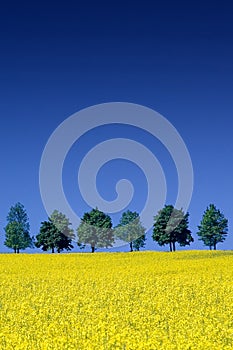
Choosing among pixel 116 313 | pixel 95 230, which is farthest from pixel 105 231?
pixel 116 313

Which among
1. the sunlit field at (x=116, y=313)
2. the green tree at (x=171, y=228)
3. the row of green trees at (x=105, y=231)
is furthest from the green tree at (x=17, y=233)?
the sunlit field at (x=116, y=313)

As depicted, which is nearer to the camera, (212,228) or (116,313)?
(116,313)

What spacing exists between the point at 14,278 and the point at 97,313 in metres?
14.0

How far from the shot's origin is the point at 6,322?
50.3 ft

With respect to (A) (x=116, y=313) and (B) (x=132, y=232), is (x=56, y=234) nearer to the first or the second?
(B) (x=132, y=232)

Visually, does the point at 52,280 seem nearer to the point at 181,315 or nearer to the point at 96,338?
the point at 181,315

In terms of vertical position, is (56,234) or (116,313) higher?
(56,234)

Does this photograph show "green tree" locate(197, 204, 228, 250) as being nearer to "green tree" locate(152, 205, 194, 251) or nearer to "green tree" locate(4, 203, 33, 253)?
"green tree" locate(152, 205, 194, 251)

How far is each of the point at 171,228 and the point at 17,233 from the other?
2636 cm

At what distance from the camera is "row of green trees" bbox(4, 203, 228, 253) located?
83.2 m

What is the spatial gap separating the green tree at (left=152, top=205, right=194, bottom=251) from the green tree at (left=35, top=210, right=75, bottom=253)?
14.0 meters

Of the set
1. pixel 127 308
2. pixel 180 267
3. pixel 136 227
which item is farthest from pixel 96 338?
pixel 136 227

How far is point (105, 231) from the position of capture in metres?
85.7

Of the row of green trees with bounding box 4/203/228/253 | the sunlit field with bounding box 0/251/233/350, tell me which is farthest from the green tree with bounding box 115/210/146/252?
the sunlit field with bounding box 0/251/233/350
